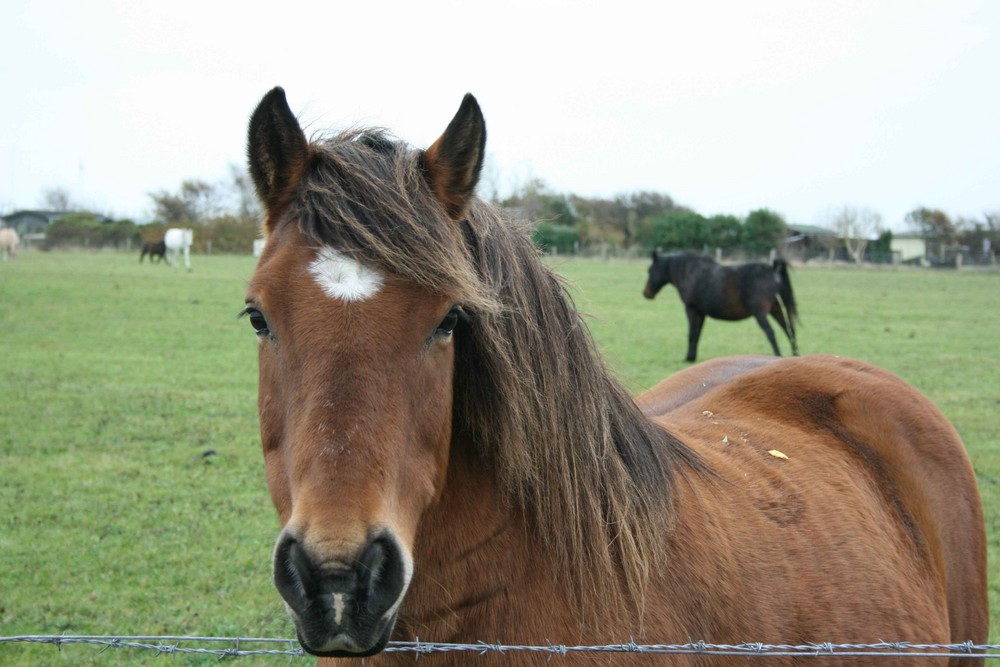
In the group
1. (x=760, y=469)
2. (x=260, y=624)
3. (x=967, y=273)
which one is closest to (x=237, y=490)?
(x=260, y=624)

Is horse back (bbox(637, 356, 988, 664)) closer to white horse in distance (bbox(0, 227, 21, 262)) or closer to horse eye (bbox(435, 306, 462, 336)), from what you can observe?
horse eye (bbox(435, 306, 462, 336))

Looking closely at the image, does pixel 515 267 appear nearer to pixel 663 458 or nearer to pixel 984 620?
pixel 663 458

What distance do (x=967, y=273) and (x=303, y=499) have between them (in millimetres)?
51231

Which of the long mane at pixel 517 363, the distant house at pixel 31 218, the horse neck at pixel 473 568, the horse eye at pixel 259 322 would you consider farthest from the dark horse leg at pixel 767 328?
→ the distant house at pixel 31 218

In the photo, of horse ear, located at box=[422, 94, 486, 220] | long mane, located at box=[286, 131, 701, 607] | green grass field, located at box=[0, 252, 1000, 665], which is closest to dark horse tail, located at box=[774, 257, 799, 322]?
green grass field, located at box=[0, 252, 1000, 665]

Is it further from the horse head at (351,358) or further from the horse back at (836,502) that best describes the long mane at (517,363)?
the horse back at (836,502)

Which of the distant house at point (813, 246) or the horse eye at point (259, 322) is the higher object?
the distant house at point (813, 246)

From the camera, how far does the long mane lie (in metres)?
1.80

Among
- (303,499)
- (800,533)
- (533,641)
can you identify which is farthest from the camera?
(800,533)

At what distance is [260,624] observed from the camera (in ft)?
14.0

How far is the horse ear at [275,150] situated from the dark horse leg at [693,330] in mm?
11450

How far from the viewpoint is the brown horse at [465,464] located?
1.58 metres

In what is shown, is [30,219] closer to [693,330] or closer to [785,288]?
[693,330]

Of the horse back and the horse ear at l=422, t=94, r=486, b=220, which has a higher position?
the horse ear at l=422, t=94, r=486, b=220
